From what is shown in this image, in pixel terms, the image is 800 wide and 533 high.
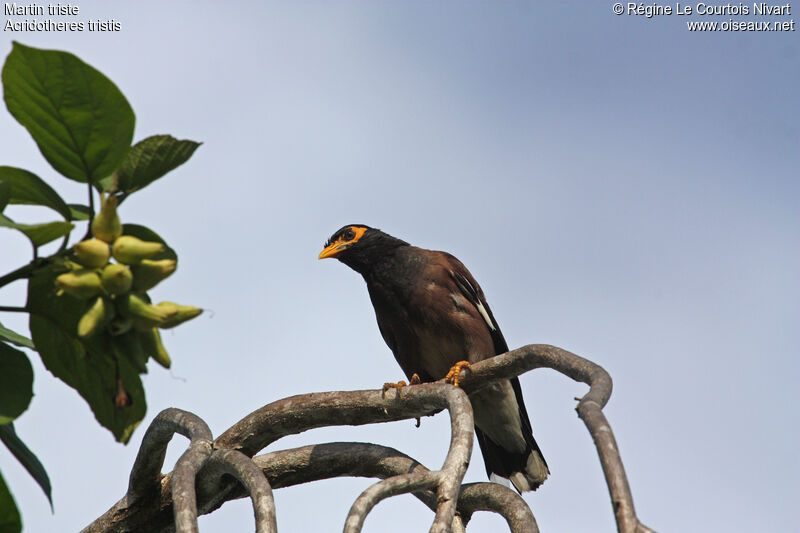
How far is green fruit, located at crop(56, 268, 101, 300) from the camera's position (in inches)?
49.5

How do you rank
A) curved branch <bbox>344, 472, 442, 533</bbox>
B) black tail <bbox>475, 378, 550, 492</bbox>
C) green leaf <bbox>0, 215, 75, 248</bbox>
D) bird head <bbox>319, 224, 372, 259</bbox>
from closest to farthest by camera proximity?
green leaf <bbox>0, 215, 75, 248</bbox>
curved branch <bbox>344, 472, 442, 533</bbox>
black tail <bbox>475, 378, 550, 492</bbox>
bird head <bbox>319, 224, 372, 259</bbox>

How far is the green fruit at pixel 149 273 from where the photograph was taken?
1312 millimetres

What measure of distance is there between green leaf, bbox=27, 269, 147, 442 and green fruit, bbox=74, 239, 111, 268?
0.82 feet

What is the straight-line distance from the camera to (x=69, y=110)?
1.45 meters

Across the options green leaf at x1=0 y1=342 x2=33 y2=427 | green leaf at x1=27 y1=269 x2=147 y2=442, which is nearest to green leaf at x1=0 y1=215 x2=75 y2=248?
green leaf at x1=27 y1=269 x2=147 y2=442

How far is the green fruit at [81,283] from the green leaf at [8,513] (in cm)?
62

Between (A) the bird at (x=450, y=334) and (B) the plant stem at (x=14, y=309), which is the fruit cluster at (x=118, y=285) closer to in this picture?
(B) the plant stem at (x=14, y=309)

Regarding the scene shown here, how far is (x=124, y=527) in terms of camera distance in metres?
2.91

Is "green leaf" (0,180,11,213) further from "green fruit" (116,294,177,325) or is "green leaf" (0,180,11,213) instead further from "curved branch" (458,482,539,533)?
"curved branch" (458,482,539,533)

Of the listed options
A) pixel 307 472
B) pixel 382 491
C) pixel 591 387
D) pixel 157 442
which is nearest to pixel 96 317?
pixel 382 491

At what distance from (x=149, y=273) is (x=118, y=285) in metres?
0.06

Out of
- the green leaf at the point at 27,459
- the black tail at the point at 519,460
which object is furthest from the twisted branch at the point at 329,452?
the black tail at the point at 519,460

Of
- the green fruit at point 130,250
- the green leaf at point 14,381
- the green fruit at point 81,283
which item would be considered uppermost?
the green fruit at point 130,250

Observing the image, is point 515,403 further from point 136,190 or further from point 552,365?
point 136,190
